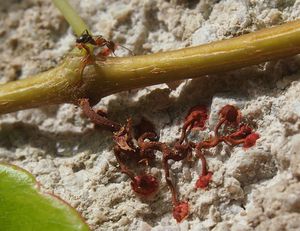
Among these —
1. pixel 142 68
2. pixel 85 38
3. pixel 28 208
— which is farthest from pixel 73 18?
pixel 28 208

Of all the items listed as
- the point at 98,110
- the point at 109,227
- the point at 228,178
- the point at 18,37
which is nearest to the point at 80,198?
the point at 109,227

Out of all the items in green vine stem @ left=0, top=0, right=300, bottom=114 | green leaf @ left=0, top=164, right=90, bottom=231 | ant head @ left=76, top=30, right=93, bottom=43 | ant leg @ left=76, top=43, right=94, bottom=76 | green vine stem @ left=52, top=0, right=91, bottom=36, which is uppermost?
green vine stem @ left=52, top=0, right=91, bottom=36

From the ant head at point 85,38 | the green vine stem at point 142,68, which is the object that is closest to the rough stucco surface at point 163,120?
the green vine stem at point 142,68

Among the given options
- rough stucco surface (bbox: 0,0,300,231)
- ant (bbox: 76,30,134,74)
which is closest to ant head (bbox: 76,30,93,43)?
ant (bbox: 76,30,134,74)

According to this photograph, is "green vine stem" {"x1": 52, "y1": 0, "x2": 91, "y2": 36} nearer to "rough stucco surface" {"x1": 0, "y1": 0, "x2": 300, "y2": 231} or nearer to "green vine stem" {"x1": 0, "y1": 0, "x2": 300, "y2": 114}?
"green vine stem" {"x1": 0, "y1": 0, "x2": 300, "y2": 114}

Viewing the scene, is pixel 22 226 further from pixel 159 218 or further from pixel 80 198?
pixel 159 218

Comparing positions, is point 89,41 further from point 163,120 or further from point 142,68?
point 163,120

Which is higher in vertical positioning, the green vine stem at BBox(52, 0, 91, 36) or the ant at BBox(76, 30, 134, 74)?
the green vine stem at BBox(52, 0, 91, 36)
